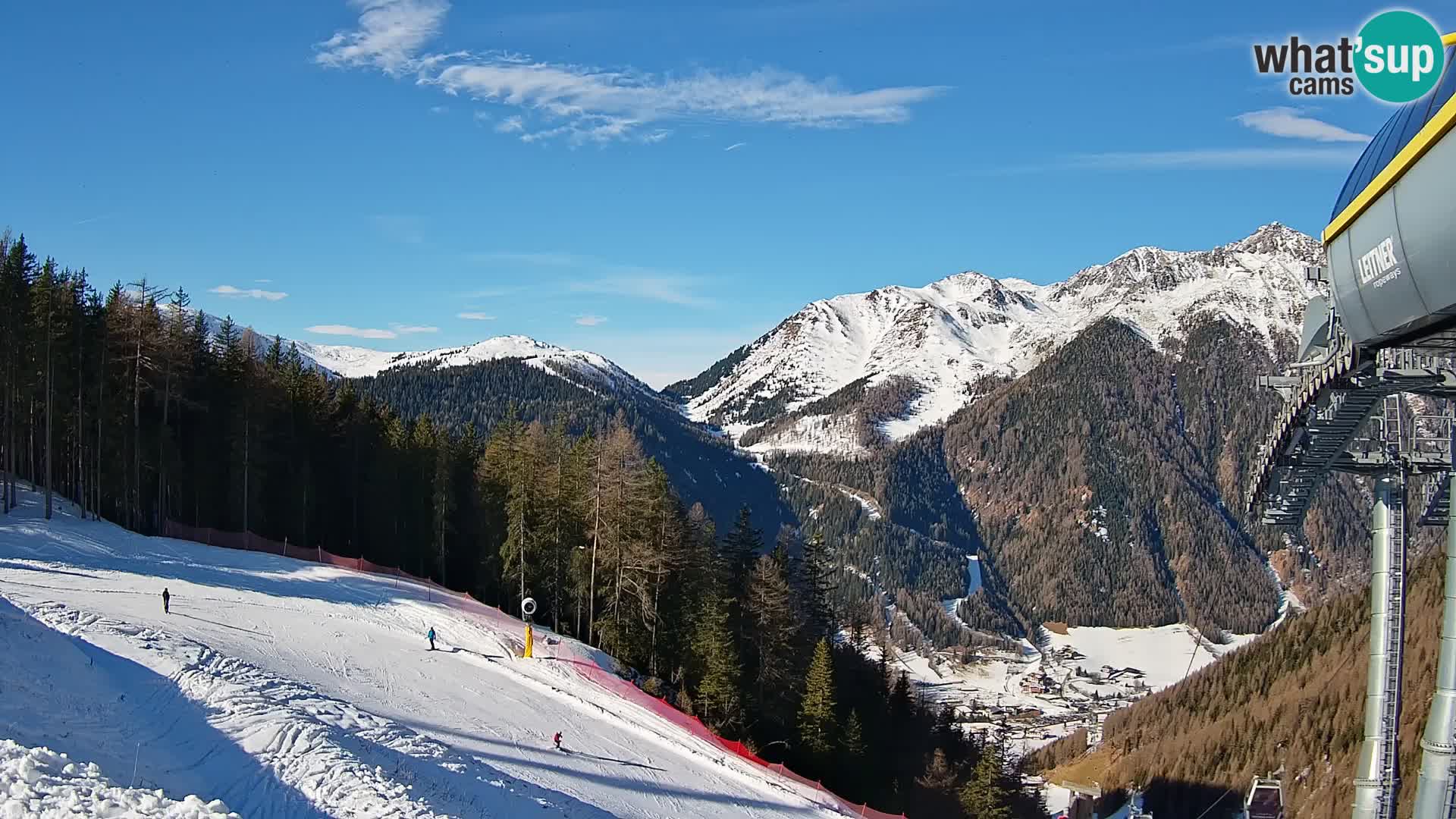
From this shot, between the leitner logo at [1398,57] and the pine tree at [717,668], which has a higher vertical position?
the leitner logo at [1398,57]

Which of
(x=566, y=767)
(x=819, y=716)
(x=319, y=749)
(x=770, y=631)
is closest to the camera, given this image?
(x=319, y=749)

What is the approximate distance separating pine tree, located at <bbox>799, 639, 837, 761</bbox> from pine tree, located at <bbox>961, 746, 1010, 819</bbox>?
6.12 m

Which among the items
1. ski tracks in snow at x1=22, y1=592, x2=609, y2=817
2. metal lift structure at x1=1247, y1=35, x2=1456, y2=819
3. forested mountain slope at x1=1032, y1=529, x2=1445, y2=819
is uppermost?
metal lift structure at x1=1247, y1=35, x2=1456, y2=819

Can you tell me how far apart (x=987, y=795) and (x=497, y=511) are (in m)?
26.5

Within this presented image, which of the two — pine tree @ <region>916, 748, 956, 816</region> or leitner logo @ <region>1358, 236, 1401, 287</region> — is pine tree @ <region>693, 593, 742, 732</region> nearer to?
pine tree @ <region>916, 748, 956, 816</region>

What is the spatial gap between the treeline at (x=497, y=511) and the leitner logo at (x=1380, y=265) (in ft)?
106

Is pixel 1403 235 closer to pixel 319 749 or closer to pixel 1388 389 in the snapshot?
pixel 1388 389

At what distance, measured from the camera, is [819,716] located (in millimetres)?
41594

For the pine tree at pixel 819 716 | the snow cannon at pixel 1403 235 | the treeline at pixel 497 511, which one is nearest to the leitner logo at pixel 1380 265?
the snow cannon at pixel 1403 235

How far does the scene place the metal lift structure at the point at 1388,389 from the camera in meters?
8.72

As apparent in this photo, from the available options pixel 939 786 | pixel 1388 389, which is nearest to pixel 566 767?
pixel 1388 389

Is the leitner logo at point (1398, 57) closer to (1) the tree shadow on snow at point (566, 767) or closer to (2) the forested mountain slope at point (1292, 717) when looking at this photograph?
(1) the tree shadow on snow at point (566, 767)

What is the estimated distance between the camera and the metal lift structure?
28.6ft

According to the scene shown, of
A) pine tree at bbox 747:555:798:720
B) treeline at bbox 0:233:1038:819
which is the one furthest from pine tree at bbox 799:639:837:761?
pine tree at bbox 747:555:798:720
